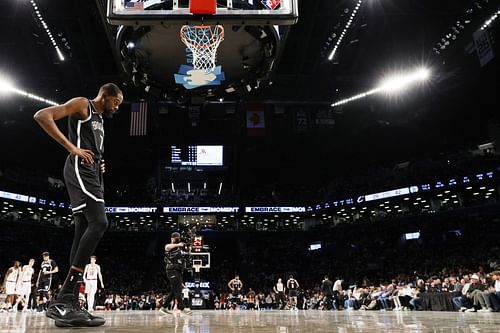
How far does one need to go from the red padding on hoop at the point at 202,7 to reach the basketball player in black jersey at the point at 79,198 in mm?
2811

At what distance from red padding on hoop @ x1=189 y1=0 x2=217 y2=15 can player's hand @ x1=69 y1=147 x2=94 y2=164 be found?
3.21 m

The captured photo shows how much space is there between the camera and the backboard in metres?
5.88

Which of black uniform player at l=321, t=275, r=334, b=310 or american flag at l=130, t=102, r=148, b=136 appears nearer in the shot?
black uniform player at l=321, t=275, r=334, b=310

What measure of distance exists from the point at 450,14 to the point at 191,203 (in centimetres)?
2281

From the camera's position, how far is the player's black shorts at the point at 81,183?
349cm

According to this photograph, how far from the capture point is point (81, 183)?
11.5ft

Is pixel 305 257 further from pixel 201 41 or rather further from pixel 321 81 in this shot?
pixel 201 41

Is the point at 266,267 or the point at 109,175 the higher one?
the point at 109,175

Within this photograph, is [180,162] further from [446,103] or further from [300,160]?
[446,103]

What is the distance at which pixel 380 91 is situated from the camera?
2275cm

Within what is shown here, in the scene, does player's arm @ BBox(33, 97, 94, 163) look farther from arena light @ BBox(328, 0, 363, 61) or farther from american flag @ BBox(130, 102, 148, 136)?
american flag @ BBox(130, 102, 148, 136)

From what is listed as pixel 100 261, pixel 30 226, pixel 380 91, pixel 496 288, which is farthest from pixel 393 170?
pixel 30 226

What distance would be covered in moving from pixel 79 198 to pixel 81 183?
13cm

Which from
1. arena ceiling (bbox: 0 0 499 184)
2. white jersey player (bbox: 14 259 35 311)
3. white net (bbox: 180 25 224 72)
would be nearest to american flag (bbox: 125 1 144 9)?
white net (bbox: 180 25 224 72)
